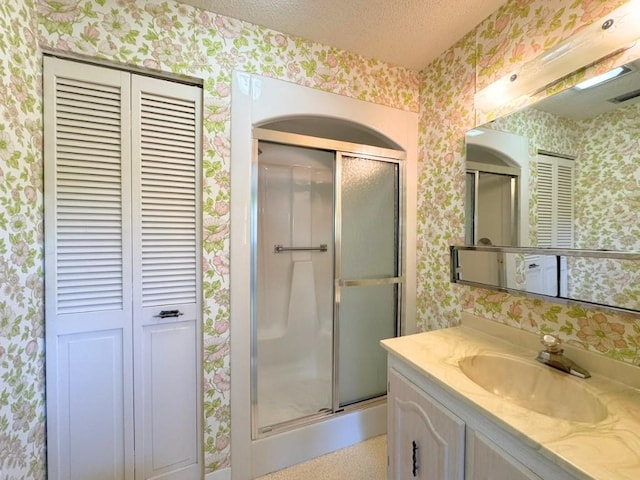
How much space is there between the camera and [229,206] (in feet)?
4.67

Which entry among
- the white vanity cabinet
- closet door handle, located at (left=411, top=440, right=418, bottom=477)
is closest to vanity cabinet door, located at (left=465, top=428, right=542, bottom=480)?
the white vanity cabinet

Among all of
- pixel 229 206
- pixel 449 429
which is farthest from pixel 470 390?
pixel 229 206

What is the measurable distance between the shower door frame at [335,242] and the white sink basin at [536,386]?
747 mm

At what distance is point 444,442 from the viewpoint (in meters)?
0.94

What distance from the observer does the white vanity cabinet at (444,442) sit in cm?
72

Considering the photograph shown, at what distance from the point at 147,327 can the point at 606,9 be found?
7.30ft

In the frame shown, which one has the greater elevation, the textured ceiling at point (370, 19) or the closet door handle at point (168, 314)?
the textured ceiling at point (370, 19)

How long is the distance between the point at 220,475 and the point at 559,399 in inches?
60.6

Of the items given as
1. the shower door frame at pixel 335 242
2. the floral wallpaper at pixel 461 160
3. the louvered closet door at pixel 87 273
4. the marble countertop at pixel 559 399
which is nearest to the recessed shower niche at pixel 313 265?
the shower door frame at pixel 335 242

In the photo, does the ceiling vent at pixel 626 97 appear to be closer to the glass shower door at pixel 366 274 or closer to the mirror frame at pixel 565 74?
the mirror frame at pixel 565 74

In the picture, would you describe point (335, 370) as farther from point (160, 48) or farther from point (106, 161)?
point (160, 48)

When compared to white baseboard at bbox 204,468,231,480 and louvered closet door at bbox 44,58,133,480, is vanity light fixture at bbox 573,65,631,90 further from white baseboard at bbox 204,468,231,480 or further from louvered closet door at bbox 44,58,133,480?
white baseboard at bbox 204,468,231,480

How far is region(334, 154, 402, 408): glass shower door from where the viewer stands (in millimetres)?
1856

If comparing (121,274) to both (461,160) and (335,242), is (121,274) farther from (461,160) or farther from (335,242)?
(461,160)
